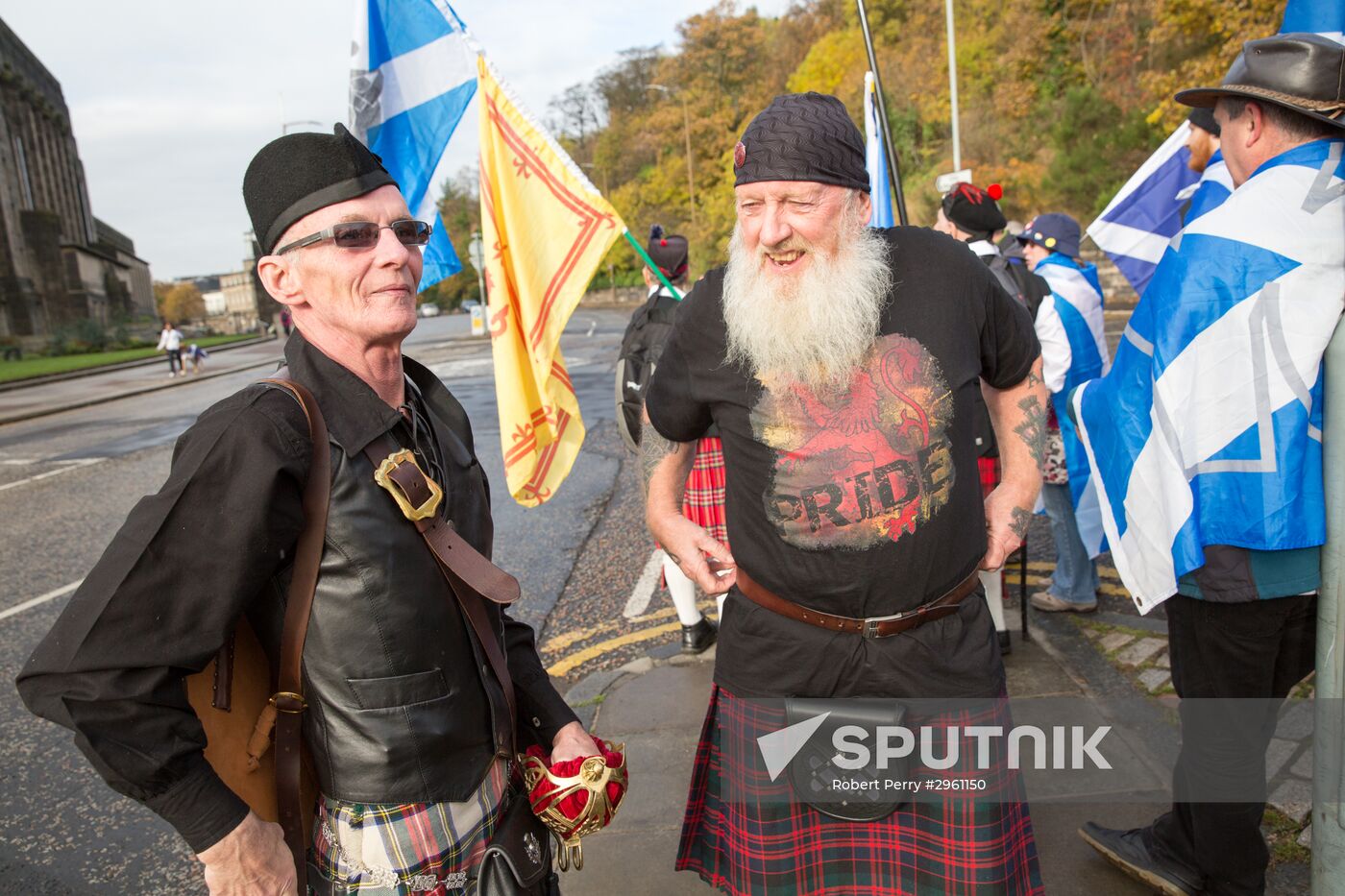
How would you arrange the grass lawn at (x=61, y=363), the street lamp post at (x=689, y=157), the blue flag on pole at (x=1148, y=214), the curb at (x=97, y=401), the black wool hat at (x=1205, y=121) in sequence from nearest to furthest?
the black wool hat at (x=1205, y=121) → the blue flag on pole at (x=1148, y=214) → the curb at (x=97, y=401) → the grass lawn at (x=61, y=363) → the street lamp post at (x=689, y=157)

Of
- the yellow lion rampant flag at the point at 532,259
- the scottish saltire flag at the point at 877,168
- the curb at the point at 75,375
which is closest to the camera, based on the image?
the yellow lion rampant flag at the point at 532,259

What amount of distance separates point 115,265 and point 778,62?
44563mm

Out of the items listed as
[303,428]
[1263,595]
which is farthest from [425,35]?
[1263,595]

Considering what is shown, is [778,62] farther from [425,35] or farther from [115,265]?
[425,35]

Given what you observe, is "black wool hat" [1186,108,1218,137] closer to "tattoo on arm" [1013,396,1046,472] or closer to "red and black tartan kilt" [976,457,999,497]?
"red and black tartan kilt" [976,457,999,497]

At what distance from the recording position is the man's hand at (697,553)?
220 cm

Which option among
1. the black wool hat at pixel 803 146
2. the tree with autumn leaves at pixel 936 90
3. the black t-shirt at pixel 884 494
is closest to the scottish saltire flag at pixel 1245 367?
the black t-shirt at pixel 884 494

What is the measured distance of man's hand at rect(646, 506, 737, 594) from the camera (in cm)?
220

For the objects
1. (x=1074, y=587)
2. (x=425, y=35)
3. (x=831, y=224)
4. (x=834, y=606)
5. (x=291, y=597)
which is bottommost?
(x=1074, y=587)

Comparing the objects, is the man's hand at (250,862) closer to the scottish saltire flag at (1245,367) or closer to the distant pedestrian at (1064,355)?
the scottish saltire flag at (1245,367)

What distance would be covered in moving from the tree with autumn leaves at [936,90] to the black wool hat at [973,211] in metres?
4.32

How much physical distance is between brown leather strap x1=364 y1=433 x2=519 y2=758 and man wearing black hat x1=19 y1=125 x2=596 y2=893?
0.01 metres

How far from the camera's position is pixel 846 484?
1.95 meters

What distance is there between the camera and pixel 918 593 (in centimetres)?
194
